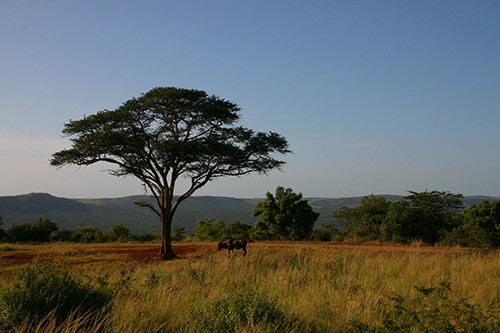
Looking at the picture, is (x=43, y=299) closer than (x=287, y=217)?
Yes

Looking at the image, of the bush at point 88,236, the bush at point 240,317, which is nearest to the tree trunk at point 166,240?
the bush at point 240,317

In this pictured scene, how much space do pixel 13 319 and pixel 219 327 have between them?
2302 millimetres

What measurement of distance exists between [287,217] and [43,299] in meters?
25.9

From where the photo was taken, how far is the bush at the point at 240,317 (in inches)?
146

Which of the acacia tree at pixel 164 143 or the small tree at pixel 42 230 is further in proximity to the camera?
the small tree at pixel 42 230

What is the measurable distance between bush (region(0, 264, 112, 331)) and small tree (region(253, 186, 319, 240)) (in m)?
24.6

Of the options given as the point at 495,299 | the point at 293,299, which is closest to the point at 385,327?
the point at 293,299

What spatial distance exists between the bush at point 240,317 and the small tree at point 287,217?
81.4ft

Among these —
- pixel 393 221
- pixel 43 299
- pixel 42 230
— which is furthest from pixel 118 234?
pixel 43 299

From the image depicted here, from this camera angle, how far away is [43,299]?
4.35m

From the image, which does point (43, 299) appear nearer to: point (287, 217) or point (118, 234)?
point (287, 217)

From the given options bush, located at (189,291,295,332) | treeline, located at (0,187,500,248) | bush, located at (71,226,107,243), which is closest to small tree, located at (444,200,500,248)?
treeline, located at (0,187,500,248)

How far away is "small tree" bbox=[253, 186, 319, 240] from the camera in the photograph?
29078 millimetres

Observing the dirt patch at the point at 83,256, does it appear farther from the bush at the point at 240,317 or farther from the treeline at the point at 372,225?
the treeline at the point at 372,225
